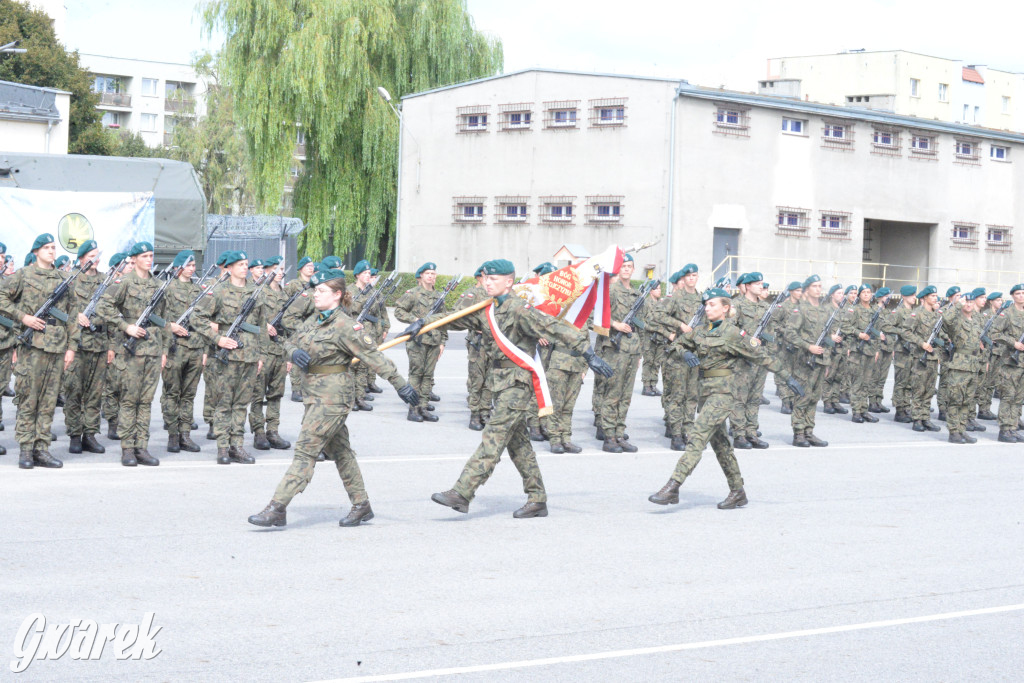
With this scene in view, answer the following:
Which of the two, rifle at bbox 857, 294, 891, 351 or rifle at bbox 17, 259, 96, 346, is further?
rifle at bbox 857, 294, 891, 351

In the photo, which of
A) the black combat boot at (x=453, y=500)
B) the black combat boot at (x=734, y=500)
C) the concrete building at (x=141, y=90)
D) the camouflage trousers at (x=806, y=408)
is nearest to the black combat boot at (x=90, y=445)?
the black combat boot at (x=453, y=500)

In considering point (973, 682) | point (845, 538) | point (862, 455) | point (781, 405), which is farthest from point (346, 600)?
point (781, 405)

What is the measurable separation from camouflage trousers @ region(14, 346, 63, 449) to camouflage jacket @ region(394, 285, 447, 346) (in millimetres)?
5425

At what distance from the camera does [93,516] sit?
8.84 m

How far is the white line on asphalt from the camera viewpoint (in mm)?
5496

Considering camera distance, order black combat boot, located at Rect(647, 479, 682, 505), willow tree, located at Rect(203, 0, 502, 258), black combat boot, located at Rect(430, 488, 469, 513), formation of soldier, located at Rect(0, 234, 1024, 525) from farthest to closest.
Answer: willow tree, located at Rect(203, 0, 502, 258), black combat boot, located at Rect(647, 479, 682, 505), formation of soldier, located at Rect(0, 234, 1024, 525), black combat boot, located at Rect(430, 488, 469, 513)

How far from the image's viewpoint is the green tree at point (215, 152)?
60875 mm

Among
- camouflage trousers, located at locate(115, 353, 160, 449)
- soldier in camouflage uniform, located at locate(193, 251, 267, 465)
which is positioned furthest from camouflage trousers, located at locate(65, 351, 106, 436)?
soldier in camouflage uniform, located at locate(193, 251, 267, 465)

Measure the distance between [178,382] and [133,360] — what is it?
1.21 m

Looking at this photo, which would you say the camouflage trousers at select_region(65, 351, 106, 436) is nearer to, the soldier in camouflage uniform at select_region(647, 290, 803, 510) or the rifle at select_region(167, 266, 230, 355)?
the rifle at select_region(167, 266, 230, 355)

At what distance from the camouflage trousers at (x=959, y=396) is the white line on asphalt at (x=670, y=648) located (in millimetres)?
8918

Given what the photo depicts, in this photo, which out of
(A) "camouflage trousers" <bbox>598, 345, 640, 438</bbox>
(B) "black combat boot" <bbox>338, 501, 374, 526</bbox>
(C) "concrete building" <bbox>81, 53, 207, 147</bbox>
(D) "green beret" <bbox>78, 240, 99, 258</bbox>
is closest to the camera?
(B) "black combat boot" <bbox>338, 501, 374, 526</bbox>

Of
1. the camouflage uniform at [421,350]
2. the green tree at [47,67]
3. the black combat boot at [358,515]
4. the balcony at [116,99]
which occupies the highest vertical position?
the balcony at [116,99]

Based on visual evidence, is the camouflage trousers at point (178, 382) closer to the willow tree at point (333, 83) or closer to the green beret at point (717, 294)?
the green beret at point (717, 294)
